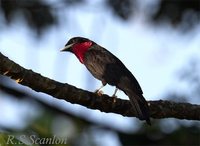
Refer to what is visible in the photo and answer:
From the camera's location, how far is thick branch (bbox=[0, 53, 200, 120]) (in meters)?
4.86

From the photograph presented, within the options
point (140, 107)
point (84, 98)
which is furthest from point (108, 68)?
point (84, 98)

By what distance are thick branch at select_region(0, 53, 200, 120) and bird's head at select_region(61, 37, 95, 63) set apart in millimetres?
1660

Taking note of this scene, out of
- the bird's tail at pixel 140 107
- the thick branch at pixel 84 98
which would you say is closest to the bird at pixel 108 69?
the bird's tail at pixel 140 107

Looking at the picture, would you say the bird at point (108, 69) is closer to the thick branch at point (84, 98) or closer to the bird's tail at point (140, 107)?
the bird's tail at point (140, 107)

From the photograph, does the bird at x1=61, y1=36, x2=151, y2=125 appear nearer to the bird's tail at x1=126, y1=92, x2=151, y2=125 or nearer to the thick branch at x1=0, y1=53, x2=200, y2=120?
the bird's tail at x1=126, y1=92, x2=151, y2=125

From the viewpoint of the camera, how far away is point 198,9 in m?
9.98

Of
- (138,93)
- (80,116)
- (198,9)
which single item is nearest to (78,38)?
(80,116)

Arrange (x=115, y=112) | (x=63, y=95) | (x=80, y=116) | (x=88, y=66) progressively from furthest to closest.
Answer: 1. (x=80, y=116)
2. (x=88, y=66)
3. (x=115, y=112)
4. (x=63, y=95)

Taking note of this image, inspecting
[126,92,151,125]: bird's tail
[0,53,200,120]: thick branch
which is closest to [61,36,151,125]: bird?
[126,92,151,125]: bird's tail

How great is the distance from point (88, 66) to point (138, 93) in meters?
1.08

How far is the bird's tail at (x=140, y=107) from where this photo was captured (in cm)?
543

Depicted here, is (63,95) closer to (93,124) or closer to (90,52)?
(90,52)

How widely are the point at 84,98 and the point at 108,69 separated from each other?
131cm

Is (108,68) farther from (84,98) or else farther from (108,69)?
(84,98)
